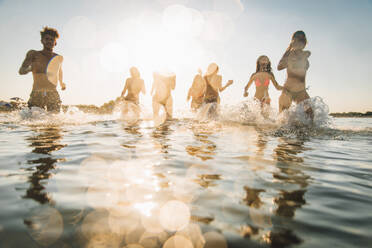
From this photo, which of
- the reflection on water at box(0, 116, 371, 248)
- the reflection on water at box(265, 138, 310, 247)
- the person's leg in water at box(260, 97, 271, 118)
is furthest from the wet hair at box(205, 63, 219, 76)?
the reflection on water at box(0, 116, 371, 248)

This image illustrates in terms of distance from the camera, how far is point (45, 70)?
6.55 metres

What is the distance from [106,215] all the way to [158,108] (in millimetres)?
9178

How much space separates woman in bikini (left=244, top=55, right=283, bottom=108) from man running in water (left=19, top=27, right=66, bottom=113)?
654cm

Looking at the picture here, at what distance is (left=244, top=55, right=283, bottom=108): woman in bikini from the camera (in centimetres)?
833

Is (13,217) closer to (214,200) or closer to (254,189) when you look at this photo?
(214,200)

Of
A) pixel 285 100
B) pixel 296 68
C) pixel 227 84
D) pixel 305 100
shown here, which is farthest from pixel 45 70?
pixel 305 100

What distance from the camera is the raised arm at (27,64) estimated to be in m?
6.20

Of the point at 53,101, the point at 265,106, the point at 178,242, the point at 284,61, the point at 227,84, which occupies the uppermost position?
the point at 284,61

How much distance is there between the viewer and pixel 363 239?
1236mm

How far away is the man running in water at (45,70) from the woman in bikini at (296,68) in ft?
22.5

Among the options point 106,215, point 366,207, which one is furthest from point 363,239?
point 106,215

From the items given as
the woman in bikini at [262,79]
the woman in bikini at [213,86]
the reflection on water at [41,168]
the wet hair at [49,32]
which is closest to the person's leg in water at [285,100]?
the woman in bikini at [262,79]

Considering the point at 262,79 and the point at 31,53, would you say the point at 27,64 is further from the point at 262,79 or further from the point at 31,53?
the point at 262,79

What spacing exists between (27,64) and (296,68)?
7858mm
